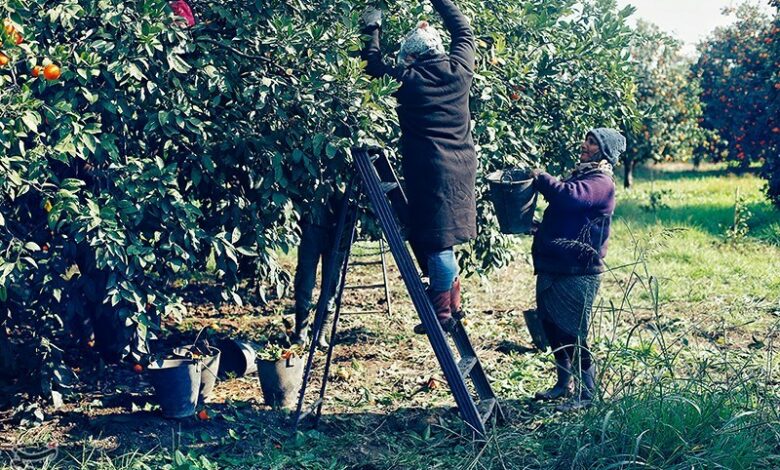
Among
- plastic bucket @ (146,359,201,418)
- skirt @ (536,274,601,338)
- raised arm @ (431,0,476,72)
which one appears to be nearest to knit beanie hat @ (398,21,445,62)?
raised arm @ (431,0,476,72)

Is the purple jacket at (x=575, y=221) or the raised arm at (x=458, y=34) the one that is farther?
the purple jacket at (x=575, y=221)

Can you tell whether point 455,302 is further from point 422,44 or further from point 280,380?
point 422,44

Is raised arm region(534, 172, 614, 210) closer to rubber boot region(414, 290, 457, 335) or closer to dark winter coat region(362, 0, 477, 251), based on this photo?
dark winter coat region(362, 0, 477, 251)

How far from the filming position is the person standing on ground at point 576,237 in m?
4.64

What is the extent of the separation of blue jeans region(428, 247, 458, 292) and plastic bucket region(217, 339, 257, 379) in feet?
5.78

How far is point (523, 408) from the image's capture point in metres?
5.06

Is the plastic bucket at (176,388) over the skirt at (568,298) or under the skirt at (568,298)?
under

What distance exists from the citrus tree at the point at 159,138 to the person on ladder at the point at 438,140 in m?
0.21

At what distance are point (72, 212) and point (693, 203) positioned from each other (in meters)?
12.7

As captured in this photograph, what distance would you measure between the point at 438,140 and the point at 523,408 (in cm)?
175

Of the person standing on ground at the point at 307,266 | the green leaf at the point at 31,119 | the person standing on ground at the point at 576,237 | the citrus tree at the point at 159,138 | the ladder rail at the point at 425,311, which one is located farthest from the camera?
the person standing on ground at the point at 307,266

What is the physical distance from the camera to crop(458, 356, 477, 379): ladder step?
14.9 feet

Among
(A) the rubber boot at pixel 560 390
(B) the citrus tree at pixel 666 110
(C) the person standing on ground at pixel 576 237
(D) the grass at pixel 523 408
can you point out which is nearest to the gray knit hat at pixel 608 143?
(C) the person standing on ground at pixel 576 237

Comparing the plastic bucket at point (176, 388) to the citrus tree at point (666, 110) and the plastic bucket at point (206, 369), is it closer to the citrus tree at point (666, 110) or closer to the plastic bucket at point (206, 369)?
the plastic bucket at point (206, 369)
